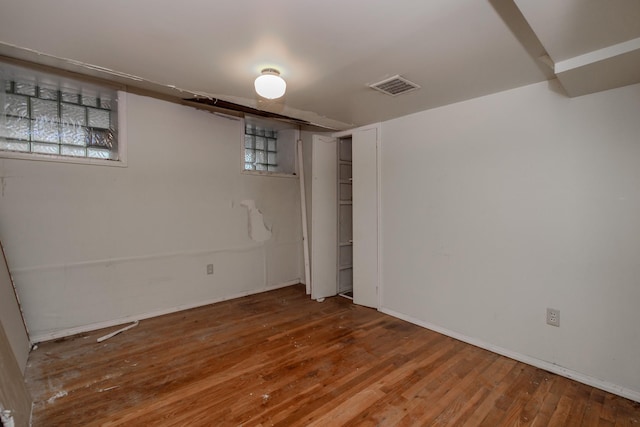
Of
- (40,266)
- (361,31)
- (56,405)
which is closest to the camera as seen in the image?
(361,31)

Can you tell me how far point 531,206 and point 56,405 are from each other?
3.59 m

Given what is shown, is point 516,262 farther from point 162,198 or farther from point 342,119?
point 162,198

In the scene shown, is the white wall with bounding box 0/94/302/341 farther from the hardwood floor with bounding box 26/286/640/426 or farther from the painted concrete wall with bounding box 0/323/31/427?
the painted concrete wall with bounding box 0/323/31/427

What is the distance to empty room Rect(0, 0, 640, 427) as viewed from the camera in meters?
1.66

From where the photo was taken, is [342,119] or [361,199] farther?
[361,199]

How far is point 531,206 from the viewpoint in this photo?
2.31m

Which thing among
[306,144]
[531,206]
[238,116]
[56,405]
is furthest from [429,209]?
[56,405]

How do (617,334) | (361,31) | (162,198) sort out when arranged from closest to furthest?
(361,31), (617,334), (162,198)

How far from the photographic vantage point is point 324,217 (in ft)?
12.8

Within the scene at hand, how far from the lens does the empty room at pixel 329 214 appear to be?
1.66 meters

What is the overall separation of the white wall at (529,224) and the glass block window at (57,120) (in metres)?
3.08

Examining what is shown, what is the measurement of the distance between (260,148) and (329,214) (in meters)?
1.46

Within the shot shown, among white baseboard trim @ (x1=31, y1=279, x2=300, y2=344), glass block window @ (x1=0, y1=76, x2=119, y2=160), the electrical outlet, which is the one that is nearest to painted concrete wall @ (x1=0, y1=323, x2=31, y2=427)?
white baseboard trim @ (x1=31, y1=279, x2=300, y2=344)

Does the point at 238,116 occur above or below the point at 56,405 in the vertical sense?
above
